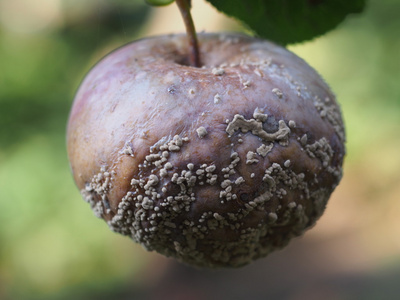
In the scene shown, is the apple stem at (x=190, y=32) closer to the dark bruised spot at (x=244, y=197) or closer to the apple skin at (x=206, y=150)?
the apple skin at (x=206, y=150)

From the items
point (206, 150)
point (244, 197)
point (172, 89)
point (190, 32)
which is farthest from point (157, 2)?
point (244, 197)

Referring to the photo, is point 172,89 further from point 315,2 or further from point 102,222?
Answer: point 102,222

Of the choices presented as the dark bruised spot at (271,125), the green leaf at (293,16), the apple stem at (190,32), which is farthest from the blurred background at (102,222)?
the dark bruised spot at (271,125)

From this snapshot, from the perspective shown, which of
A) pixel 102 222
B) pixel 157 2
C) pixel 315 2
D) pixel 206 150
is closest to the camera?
pixel 206 150

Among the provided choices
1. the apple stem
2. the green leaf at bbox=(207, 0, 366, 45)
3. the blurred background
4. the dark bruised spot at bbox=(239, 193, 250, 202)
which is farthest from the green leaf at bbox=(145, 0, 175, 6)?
the blurred background

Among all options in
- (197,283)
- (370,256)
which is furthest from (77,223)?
(370,256)

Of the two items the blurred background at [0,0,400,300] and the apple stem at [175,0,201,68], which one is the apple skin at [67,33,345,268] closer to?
the apple stem at [175,0,201,68]
